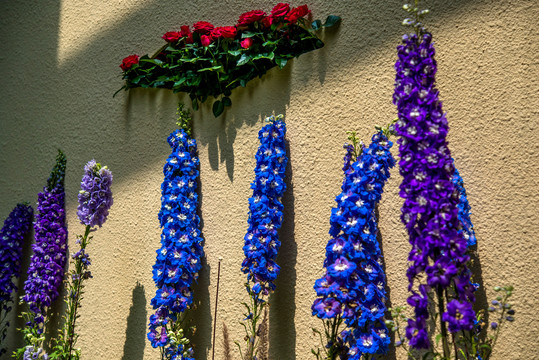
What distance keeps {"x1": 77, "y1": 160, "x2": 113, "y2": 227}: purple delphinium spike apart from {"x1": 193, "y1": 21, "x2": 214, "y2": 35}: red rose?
860mm

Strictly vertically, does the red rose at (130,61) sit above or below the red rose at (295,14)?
above

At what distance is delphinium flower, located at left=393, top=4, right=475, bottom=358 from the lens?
1371 mm

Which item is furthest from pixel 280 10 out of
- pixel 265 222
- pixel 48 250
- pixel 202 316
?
pixel 48 250

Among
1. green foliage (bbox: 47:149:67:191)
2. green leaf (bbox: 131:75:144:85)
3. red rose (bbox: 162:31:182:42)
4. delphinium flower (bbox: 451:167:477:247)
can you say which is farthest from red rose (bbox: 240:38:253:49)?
green foliage (bbox: 47:149:67:191)

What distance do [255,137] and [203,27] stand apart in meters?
0.66

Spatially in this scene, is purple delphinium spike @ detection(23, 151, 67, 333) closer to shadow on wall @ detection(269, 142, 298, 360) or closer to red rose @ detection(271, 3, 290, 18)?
shadow on wall @ detection(269, 142, 298, 360)

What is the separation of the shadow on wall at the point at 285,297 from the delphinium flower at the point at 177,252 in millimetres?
377

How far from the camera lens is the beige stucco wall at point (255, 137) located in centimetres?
181

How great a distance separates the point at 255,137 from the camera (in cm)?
250

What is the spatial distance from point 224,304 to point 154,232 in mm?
625

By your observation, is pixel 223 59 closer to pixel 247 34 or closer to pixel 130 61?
pixel 247 34

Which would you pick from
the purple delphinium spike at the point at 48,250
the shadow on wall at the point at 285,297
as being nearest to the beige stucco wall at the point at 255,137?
the shadow on wall at the point at 285,297

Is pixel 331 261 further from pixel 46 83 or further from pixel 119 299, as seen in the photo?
pixel 46 83

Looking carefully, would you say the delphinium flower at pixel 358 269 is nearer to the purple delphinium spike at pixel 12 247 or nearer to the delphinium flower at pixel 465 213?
the delphinium flower at pixel 465 213
